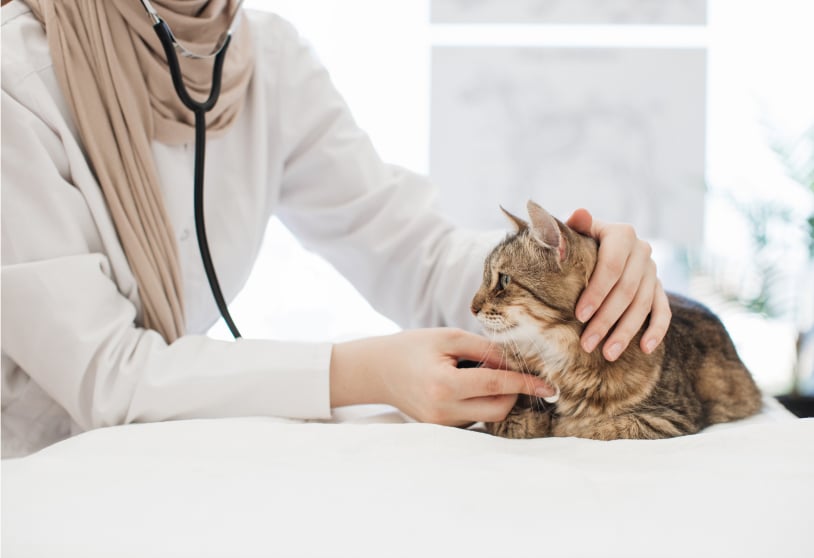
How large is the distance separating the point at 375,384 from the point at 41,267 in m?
0.47

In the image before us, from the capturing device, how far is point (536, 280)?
0.93 m

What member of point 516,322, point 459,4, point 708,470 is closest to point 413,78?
point 459,4

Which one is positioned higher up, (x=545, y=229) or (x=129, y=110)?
(x=129, y=110)

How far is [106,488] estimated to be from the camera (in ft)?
2.07

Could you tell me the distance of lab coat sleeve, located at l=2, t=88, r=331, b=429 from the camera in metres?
0.88

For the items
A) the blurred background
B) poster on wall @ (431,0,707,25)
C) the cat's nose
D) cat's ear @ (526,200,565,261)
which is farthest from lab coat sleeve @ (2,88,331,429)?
poster on wall @ (431,0,707,25)

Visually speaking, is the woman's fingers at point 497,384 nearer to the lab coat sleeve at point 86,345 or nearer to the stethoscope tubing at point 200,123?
the lab coat sleeve at point 86,345

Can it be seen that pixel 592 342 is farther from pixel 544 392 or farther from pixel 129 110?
pixel 129 110

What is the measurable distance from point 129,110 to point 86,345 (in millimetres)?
379

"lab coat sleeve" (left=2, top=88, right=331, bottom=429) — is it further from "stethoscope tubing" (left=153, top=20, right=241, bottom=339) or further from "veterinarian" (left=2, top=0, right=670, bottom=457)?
"stethoscope tubing" (left=153, top=20, right=241, bottom=339)

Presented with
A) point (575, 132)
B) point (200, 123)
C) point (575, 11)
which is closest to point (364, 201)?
point (200, 123)

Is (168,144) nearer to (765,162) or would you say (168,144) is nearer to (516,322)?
(516,322)

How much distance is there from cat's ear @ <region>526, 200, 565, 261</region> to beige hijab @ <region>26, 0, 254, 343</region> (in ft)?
1.87

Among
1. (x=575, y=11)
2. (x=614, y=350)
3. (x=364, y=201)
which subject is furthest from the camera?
(x=575, y=11)
